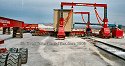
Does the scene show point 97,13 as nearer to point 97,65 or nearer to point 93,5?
point 93,5

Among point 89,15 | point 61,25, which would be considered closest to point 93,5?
point 61,25

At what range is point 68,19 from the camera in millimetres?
37875

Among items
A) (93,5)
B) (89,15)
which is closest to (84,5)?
(93,5)

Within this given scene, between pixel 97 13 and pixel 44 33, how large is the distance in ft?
34.6

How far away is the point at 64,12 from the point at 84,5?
3159 millimetres

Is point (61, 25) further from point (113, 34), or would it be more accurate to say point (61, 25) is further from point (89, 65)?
point (89, 65)

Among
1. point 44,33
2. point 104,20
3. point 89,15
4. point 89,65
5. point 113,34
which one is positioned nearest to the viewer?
point 89,65

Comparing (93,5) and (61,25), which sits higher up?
(93,5)

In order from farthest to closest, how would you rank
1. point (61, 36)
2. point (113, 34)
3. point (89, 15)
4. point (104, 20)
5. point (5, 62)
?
point (89, 15)
point (113, 34)
point (104, 20)
point (61, 36)
point (5, 62)

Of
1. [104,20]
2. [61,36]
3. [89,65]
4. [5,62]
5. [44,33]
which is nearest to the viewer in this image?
[5,62]

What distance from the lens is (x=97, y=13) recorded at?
3816 cm

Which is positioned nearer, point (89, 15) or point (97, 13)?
point (97, 13)

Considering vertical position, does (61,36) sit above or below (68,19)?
below

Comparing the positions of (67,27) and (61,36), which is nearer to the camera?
(61,36)
